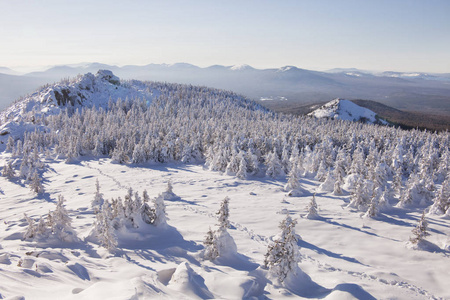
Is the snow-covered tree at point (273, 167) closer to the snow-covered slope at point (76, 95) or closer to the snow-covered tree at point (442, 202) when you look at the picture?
the snow-covered tree at point (442, 202)

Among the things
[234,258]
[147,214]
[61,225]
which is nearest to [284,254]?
[234,258]

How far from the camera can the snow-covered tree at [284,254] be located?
15617 mm

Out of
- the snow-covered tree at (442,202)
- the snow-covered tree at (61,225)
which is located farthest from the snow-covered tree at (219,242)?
the snow-covered tree at (442,202)

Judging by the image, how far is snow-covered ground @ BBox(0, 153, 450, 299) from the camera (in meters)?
13.4

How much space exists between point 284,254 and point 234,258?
4.76 m

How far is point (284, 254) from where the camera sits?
51.0 feet

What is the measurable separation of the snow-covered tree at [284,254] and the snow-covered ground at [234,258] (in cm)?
88

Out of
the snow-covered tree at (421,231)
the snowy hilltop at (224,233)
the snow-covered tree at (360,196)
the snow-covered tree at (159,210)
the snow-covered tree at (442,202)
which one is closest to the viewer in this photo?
the snowy hilltop at (224,233)

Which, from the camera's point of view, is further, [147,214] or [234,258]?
[147,214]

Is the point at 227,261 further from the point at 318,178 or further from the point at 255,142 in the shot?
the point at 255,142

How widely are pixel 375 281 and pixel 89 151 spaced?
7659 cm

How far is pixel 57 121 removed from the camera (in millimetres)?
106125

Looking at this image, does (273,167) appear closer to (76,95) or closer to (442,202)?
(442,202)

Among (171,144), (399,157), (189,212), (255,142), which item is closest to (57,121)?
(171,144)
